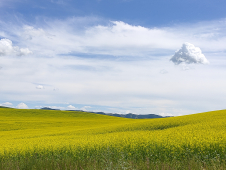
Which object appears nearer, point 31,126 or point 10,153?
point 10,153

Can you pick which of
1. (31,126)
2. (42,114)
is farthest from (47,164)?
(42,114)

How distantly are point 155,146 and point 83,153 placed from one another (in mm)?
3746

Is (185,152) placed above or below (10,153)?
above

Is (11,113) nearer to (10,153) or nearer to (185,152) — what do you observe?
(10,153)

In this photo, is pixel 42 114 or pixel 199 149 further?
pixel 42 114

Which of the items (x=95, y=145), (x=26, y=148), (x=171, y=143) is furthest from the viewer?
(x=26, y=148)

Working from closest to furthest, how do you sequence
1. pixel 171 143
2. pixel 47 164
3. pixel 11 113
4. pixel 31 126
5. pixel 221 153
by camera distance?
pixel 47 164 → pixel 221 153 → pixel 171 143 → pixel 31 126 → pixel 11 113

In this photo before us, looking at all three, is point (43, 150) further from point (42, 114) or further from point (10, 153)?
point (42, 114)

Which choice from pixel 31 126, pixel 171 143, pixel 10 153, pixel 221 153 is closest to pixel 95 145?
pixel 171 143

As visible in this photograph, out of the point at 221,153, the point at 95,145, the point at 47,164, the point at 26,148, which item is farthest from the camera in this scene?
the point at 26,148

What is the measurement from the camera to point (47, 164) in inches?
267

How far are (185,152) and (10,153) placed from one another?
10042 mm

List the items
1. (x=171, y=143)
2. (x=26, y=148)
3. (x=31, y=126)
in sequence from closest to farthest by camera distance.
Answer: (x=171, y=143) → (x=26, y=148) → (x=31, y=126)

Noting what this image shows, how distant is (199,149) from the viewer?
936cm
